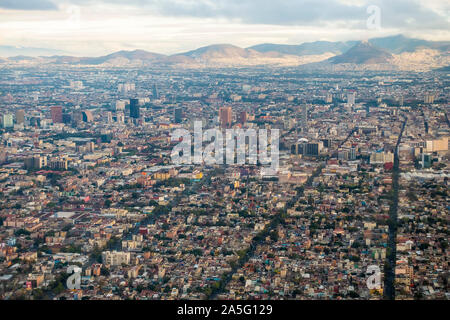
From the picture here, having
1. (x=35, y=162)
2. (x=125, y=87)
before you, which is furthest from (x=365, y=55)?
(x=35, y=162)

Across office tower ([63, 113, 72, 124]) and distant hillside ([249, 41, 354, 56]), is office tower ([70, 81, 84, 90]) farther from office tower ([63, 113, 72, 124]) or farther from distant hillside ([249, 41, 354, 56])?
distant hillside ([249, 41, 354, 56])

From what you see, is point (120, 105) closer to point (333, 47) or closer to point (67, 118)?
point (67, 118)

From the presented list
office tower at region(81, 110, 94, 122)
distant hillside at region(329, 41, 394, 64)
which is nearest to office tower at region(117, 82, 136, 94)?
office tower at region(81, 110, 94, 122)

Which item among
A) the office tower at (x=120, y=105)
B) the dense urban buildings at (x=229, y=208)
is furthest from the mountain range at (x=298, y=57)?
the office tower at (x=120, y=105)

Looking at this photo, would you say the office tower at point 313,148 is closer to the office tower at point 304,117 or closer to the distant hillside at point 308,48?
the office tower at point 304,117

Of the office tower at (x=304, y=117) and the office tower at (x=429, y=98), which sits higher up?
the office tower at (x=429, y=98)
